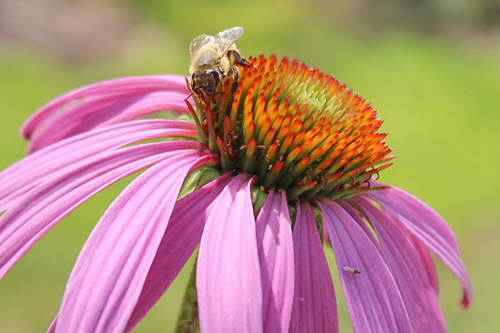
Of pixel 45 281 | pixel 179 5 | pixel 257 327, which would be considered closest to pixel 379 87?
pixel 179 5

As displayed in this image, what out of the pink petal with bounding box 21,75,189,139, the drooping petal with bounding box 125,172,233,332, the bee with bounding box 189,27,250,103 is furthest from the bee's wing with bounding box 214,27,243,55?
the drooping petal with bounding box 125,172,233,332

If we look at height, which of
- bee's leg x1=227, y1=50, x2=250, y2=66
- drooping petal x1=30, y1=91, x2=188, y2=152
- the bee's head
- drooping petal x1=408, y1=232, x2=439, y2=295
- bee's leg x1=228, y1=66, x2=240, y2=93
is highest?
drooping petal x1=30, y1=91, x2=188, y2=152

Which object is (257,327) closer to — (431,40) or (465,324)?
(465,324)

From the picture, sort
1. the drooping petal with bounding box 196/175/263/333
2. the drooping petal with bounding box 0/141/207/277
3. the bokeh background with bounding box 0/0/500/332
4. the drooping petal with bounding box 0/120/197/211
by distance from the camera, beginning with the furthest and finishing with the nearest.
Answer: the bokeh background with bounding box 0/0/500/332, the drooping petal with bounding box 0/120/197/211, the drooping petal with bounding box 0/141/207/277, the drooping petal with bounding box 196/175/263/333

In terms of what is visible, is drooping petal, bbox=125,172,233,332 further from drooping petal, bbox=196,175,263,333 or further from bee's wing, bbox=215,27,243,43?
bee's wing, bbox=215,27,243,43

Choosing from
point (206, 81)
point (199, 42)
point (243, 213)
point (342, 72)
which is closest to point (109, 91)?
point (199, 42)

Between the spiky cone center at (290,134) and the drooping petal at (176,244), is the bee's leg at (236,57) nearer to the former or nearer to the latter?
the spiky cone center at (290,134)

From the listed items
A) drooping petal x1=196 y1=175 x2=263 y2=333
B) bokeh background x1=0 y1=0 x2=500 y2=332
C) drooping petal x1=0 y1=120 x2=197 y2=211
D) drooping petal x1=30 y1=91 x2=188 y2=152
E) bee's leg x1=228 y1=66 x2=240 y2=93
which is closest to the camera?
drooping petal x1=196 y1=175 x2=263 y2=333

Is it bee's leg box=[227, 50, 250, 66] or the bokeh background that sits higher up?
the bokeh background
